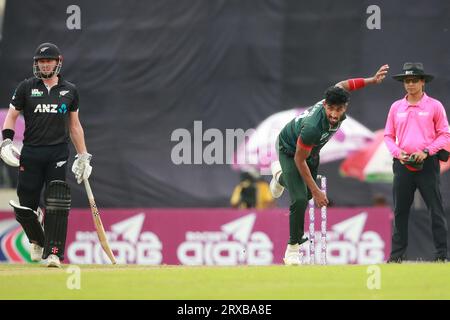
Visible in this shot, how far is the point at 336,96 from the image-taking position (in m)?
10.1

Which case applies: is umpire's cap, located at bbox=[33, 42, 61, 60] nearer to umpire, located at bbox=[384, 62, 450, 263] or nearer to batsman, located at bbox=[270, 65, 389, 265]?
batsman, located at bbox=[270, 65, 389, 265]

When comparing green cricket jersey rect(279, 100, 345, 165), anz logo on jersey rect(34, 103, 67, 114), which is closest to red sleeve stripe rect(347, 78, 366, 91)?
green cricket jersey rect(279, 100, 345, 165)

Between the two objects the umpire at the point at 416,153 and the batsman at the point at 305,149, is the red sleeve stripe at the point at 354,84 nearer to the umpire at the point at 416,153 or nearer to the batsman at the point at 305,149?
the batsman at the point at 305,149

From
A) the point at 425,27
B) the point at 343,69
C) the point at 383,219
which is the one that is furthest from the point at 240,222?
the point at 425,27

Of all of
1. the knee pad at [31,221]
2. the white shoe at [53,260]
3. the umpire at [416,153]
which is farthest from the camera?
the umpire at [416,153]

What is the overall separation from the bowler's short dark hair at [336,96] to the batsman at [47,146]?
2.44 meters

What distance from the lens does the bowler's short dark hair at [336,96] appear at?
10125mm

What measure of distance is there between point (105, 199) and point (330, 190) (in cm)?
362

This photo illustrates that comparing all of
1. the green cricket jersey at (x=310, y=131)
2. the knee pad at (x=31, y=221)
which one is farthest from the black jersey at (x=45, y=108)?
the green cricket jersey at (x=310, y=131)

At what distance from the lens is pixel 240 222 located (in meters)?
17.1

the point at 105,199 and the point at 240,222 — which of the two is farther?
the point at 105,199

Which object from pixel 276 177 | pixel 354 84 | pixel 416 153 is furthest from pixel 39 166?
pixel 416 153
